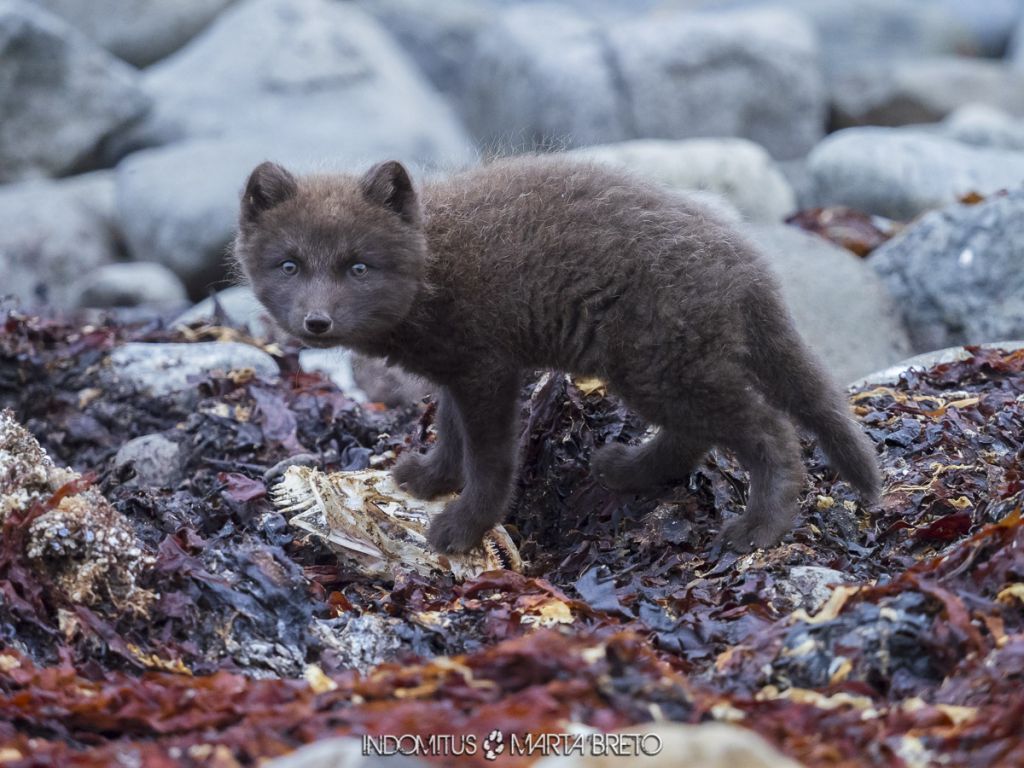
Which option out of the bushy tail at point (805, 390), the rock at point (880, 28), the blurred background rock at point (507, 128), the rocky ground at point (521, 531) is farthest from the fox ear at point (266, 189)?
the rock at point (880, 28)

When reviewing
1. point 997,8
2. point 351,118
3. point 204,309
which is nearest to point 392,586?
point 204,309

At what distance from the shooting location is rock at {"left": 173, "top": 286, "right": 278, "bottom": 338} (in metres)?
10.4

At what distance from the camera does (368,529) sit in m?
6.17

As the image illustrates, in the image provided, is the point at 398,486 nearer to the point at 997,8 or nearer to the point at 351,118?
the point at 351,118

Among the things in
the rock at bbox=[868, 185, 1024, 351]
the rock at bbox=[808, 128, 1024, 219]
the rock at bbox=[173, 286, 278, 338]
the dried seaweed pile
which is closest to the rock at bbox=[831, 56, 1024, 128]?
the rock at bbox=[808, 128, 1024, 219]

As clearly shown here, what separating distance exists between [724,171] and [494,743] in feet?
42.1

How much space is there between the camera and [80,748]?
4.02 metres

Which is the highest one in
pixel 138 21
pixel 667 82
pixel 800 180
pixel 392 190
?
pixel 392 190

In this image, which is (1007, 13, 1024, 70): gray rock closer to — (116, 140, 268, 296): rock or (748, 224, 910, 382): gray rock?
(116, 140, 268, 296): rock

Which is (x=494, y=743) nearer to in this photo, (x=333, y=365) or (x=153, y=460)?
(x=153, y=460)

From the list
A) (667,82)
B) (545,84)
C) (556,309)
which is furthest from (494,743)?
(667,82)

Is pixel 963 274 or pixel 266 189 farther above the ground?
pixel 266 189

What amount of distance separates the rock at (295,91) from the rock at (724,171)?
4.29 m

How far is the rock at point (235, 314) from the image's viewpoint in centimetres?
1038
